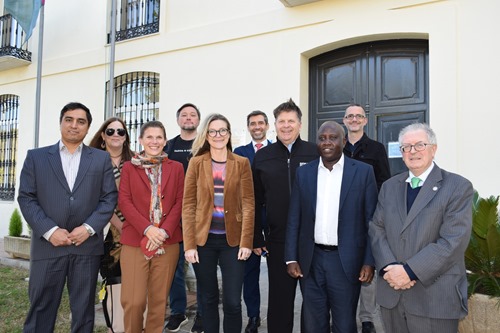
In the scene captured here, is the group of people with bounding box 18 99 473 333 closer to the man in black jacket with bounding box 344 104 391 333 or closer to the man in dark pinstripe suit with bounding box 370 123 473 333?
the man in dark pinstripe suit with bounding box 370 123 473 333

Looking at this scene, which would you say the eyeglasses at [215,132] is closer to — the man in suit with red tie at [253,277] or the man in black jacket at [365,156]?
the man in suit with red tie at [253,277]

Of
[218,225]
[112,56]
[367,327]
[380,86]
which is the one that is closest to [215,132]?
[218,225]

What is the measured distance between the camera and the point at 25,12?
934cm

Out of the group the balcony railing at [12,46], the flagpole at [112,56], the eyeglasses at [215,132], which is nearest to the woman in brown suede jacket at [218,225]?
the eyeglasses at [215,132]

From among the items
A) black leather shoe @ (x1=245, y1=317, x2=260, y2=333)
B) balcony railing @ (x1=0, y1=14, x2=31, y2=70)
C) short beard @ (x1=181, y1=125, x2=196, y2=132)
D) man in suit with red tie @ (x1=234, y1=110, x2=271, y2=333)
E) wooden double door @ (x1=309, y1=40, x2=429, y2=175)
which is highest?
balcony railing @ (x1=0, y1=14, x2=31, y2=70)

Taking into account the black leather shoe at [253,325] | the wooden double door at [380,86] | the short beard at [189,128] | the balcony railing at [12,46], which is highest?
the balcony railing at [12,46]

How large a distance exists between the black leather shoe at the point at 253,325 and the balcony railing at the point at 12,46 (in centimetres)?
976

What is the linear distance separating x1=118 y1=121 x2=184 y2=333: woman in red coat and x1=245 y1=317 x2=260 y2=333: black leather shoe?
3.18 ft

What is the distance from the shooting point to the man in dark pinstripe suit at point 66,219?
124 inches

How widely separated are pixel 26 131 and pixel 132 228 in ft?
29.9

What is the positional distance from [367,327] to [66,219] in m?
2.94

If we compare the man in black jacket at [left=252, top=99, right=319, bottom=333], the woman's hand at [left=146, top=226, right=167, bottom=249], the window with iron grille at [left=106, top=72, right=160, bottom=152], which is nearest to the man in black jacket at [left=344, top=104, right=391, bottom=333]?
the man in black jacket at [left=252, top=99, right=319, bottom=333]

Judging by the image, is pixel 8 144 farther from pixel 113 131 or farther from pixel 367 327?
pixel 367 327

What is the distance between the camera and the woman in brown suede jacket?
320 cm
